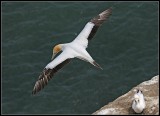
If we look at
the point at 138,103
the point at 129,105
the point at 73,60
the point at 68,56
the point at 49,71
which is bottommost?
the point at 73,60

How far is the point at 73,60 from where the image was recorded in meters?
42.5

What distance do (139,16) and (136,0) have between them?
2.94 metres

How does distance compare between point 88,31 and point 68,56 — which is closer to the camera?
point 68,56

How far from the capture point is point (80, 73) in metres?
41.2

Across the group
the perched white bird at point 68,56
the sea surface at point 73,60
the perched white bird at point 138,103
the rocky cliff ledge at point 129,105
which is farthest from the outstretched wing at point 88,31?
the sea surface at point 73,60

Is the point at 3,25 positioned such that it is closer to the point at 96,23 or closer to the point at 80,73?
the point at 80,73

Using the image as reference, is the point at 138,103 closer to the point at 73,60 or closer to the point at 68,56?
the point at 68,56

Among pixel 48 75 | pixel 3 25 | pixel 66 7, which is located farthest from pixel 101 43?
pixel 48 75

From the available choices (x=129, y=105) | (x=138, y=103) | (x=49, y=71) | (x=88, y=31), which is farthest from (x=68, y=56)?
(x=138, y=103)

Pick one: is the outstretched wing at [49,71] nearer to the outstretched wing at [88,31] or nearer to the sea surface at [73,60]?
the outstretched wing at [88,31]

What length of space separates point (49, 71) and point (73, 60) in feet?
50.9

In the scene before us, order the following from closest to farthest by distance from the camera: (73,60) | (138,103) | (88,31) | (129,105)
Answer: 1. (138,103)
2. (129,105)
3. (88,31)
4. (73,60)

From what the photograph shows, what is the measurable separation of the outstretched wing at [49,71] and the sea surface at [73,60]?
11.2m

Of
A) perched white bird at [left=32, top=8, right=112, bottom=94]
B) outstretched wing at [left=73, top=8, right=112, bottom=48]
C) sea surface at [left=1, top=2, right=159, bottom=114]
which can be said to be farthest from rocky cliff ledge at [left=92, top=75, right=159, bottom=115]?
sea surface at [left=1, top=2, right=159, bottom=114]
